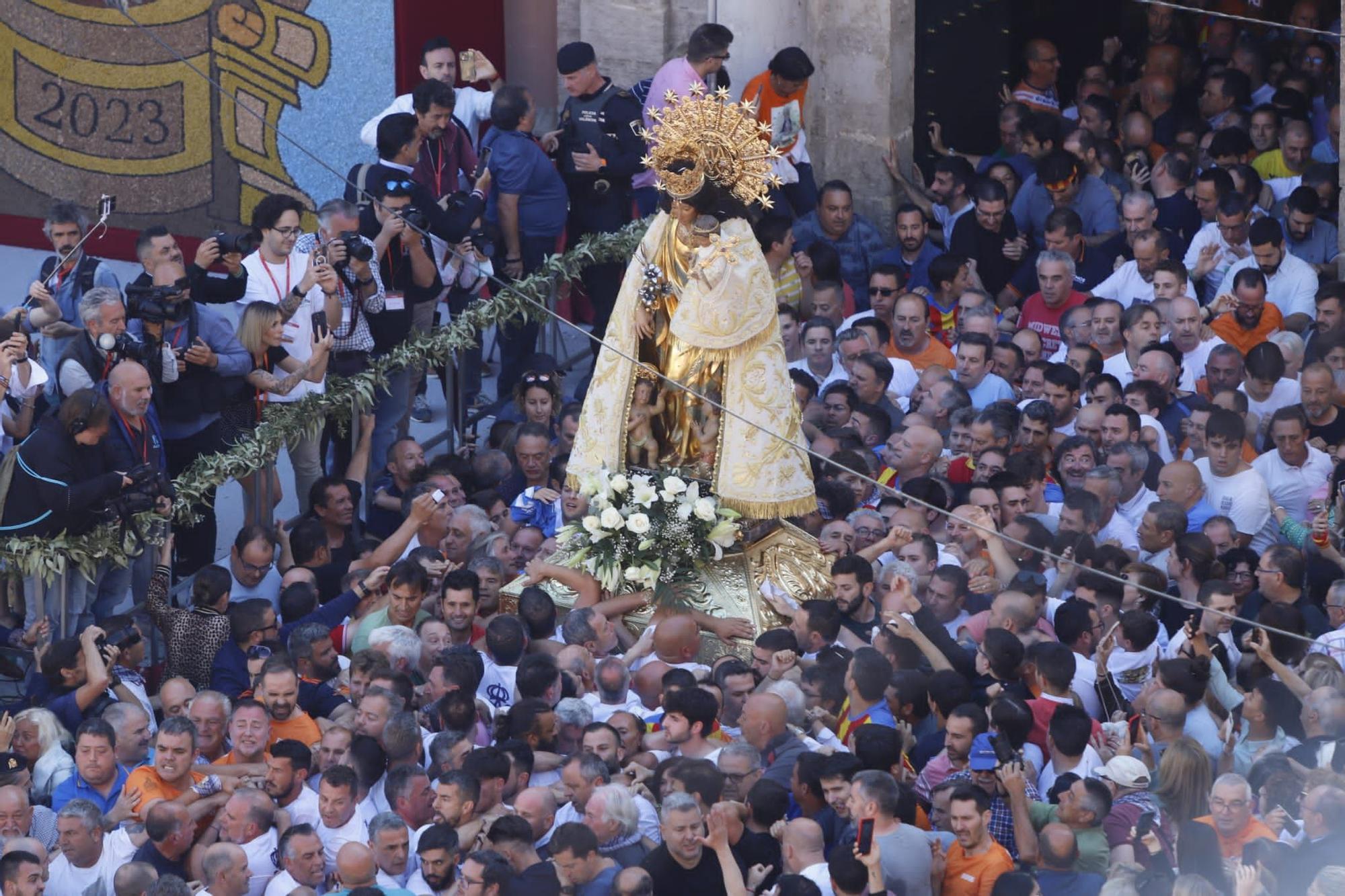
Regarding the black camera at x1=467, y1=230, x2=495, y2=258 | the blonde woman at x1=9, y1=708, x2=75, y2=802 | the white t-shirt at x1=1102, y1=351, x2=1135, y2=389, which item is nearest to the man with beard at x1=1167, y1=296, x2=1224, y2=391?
the white t-shirt at x1=1102, y1=351, x2=1135, y2=389

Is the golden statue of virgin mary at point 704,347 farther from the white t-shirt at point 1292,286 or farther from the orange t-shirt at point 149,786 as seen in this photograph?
the white t-shirt at point 1292,286

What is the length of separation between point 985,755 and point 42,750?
3646mm

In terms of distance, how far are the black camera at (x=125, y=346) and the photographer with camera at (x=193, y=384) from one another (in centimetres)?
15

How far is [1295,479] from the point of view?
12.4m

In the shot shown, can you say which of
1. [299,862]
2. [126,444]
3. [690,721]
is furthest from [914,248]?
[299,862]

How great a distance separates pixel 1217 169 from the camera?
15.0 m

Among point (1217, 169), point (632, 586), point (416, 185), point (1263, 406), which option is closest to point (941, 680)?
point (632, 586)

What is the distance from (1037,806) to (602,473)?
3120 millimetres

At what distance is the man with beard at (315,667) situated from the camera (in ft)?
34.9

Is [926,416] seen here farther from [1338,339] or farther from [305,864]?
[305,864]

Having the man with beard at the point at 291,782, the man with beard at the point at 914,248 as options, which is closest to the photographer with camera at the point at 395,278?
the man with beard at the point at 914,248

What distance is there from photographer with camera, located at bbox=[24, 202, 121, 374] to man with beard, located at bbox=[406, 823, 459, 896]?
3.63 m

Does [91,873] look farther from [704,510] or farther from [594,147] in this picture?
[594,147]

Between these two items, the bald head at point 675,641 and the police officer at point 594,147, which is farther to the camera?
the police officer at point 594,147
